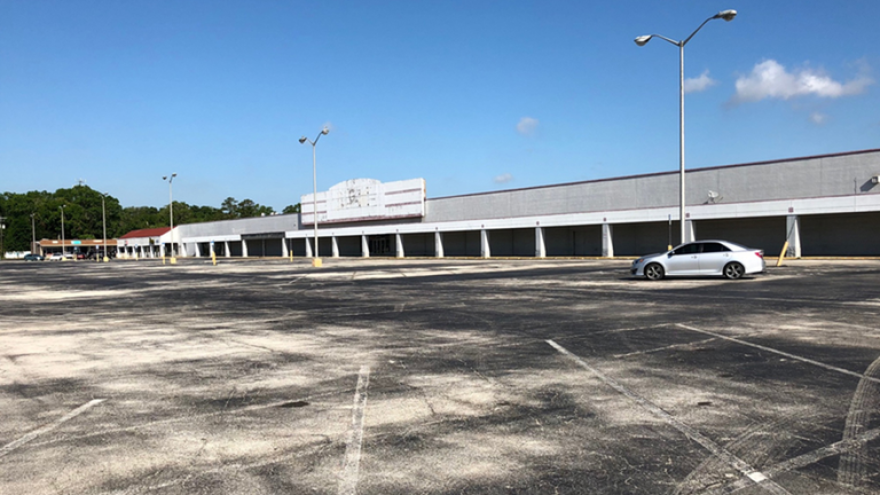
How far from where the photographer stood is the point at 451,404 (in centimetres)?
561

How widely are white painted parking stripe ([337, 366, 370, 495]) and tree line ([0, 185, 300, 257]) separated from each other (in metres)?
130

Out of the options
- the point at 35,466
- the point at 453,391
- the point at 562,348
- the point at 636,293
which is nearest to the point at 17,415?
the point at 35,466

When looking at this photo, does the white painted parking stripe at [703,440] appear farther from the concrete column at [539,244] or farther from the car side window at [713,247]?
the concrete column at [539,244]

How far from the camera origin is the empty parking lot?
3.91 meters

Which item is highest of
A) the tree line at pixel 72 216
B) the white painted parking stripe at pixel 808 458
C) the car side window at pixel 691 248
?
the tree line at pixel 72 216

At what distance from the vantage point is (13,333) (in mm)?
10953

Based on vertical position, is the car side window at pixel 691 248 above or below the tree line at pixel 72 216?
below

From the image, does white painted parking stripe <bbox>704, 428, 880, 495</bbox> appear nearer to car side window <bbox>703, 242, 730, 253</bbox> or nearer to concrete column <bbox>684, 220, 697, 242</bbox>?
car side window <bbox>703, 242, 730, 253</bbox>

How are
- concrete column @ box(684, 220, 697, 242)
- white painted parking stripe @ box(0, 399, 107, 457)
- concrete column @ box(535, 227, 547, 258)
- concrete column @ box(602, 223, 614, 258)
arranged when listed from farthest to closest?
concrete column @ box(535, 227, 547, 258)
concrete column @ box(602, 223, 614, 258)
concrete column @ box(684, 220, 697, 242)
white painted parking stripe @ box(0, 399, 107, 457)

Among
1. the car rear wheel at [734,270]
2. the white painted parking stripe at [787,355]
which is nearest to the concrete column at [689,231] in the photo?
the car rear wheel at [734,270]

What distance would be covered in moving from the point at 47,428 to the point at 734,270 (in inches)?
804

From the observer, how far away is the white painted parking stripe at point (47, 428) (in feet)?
14.8

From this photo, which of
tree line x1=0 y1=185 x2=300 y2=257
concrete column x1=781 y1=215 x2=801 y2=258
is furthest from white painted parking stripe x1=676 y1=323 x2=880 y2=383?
tree line x1=0 y1=185 x2=300 y2=257

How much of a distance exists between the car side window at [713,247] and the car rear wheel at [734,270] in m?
0.57
